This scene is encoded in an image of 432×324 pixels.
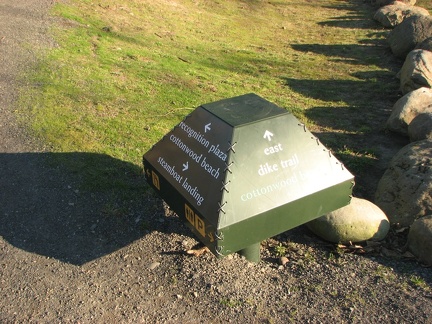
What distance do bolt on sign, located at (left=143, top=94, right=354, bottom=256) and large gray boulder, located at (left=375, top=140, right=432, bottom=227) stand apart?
190 cm

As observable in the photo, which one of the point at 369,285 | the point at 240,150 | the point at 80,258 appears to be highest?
the point at 240,150

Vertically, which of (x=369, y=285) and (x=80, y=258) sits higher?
(x=369, y=285)

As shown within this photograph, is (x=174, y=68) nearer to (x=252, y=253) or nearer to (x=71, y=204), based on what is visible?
(x=71, y=204)

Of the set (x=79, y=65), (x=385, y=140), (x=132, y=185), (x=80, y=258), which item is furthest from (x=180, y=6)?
(x=80, y=258)

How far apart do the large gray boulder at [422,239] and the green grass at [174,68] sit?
391cm

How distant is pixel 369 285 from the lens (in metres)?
5.38

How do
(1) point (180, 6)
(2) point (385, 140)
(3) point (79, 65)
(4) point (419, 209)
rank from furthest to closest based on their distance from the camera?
1. (1) point (180, 6)
2. (3) point (79, 65)
3. (2) point (385, 140)
4. (4) point (419, 209)

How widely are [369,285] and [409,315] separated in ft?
1.72

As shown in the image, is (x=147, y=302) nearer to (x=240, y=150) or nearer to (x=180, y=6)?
(x=240, y=150)

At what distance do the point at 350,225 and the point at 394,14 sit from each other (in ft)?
48.7

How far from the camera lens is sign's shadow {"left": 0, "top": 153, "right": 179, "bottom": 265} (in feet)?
18.7

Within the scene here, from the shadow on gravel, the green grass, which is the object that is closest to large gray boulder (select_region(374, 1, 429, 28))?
the green grass

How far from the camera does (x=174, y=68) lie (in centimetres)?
1161

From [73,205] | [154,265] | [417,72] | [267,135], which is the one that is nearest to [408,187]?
[267,135]
